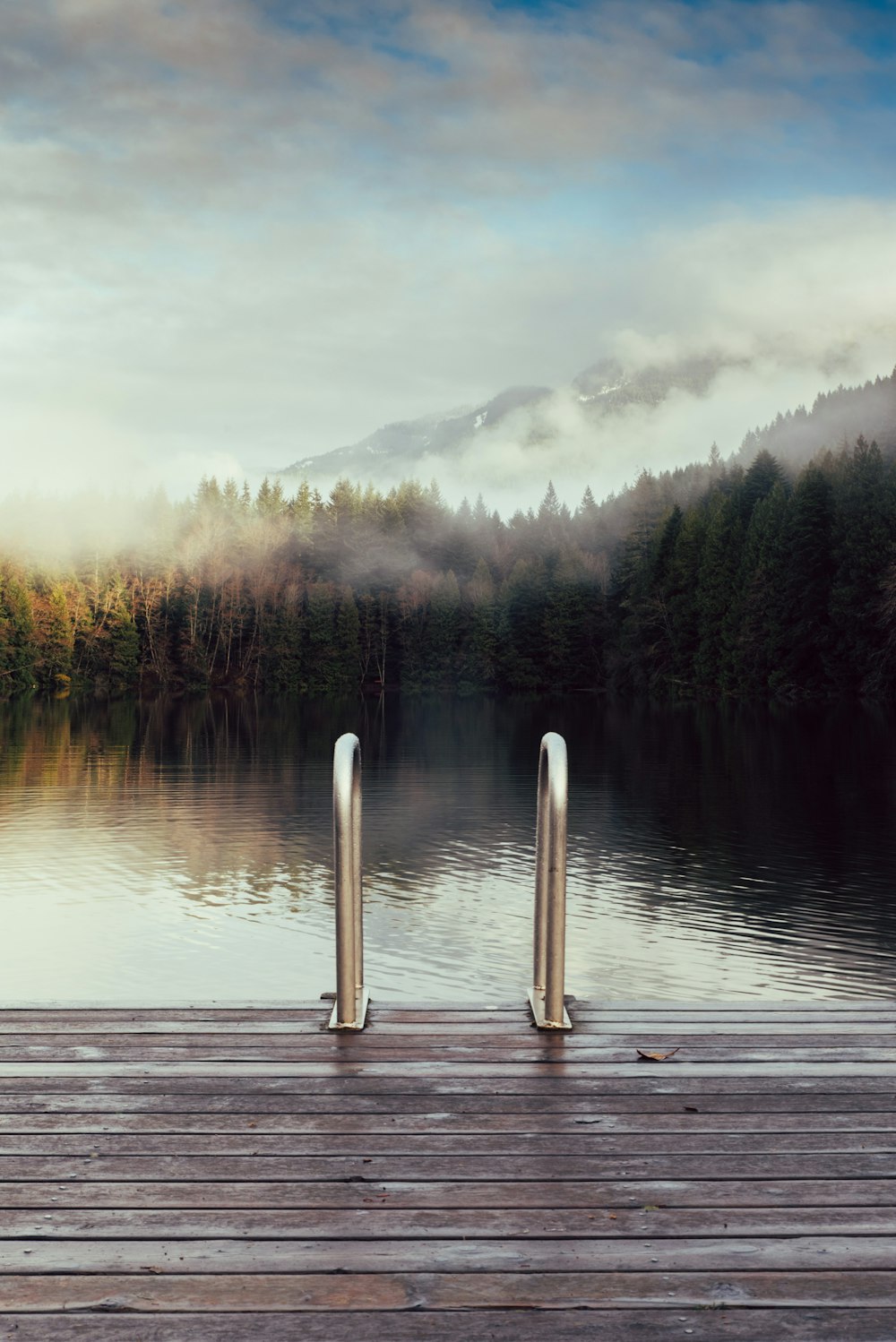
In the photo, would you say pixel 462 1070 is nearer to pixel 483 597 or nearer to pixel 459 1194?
pixel 459 1194

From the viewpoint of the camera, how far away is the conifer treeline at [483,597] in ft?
217

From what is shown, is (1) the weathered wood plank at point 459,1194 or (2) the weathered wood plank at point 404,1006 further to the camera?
(2) the weathered wood plank at point 404,1006

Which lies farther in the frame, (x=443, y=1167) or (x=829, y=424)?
(x=829, y=424)

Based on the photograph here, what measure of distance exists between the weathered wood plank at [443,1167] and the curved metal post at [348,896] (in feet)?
3.68

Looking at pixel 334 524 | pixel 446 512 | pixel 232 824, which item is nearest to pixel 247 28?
pixel 232 824

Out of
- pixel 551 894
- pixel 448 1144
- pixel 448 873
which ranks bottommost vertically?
pixel 448 873

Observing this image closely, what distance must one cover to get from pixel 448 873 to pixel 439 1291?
15.9 metres

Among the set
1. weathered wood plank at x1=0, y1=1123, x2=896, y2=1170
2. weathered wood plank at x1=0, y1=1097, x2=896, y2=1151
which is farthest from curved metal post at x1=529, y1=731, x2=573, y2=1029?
weathered wood plank at x1=0, y1=1123, x2=896, y2=1170

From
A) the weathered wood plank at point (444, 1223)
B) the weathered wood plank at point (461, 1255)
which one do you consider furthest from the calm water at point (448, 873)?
the weathered wood plank at point (461, 1255)

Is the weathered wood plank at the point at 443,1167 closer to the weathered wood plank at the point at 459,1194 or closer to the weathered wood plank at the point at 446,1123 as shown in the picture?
the weathered wood plank at the point at 459,1194

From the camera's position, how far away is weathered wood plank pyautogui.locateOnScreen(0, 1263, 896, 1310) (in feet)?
8.15

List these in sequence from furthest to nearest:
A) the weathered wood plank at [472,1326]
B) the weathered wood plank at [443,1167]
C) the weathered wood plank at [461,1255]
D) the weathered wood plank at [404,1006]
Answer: the weathered wood plank at [404,1006]
the weathered wood plank at [443,1167]
the weathered wood plank at [461,1255]
the weathered wood plank at [472,1326]

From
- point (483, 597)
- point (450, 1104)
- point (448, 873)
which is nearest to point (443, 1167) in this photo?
point (450, 1104)

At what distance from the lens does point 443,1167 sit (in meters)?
3.16
